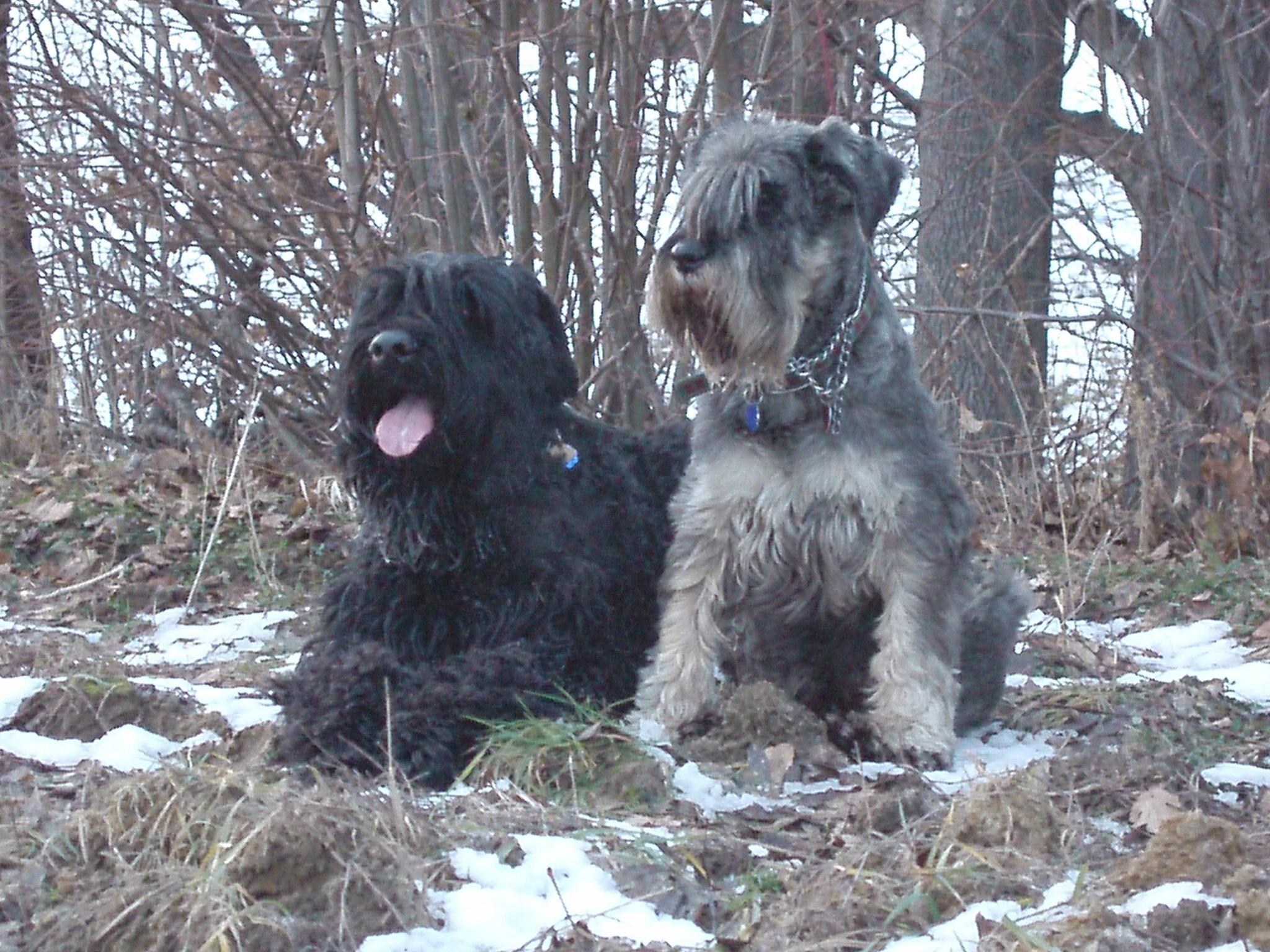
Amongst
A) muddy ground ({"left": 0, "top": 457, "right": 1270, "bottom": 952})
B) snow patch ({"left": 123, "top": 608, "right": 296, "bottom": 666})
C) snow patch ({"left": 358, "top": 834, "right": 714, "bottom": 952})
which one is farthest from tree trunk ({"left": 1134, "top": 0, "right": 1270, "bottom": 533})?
snow patch ({"left": 358, "top": 834, "right": 714, "bottom": 952})

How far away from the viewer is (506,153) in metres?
7.46

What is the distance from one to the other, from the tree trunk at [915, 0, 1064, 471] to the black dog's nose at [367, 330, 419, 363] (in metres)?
4.47

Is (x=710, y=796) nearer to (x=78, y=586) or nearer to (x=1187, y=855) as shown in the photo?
(x=1187, y=855)

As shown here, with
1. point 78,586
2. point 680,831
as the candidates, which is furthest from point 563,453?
point 78,586

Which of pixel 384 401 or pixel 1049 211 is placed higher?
pixel 1049 211

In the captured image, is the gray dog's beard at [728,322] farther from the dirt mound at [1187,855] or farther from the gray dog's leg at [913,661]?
the dirt mound at [1187,855]

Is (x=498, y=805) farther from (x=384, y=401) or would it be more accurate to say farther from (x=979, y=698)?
(x=979, y=698)

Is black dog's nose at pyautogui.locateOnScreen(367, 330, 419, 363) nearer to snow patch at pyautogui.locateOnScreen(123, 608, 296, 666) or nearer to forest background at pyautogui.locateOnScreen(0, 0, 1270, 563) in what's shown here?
snow patch at pyautogui.locateOnScreen(123, 608, 296, 666)

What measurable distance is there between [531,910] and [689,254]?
1.85 meters

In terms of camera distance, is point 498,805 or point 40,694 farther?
point 40,694

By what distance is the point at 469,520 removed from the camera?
4562 millimetres

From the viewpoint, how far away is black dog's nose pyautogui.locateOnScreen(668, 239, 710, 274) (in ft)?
13.0

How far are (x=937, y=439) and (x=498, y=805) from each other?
1657 millimetres

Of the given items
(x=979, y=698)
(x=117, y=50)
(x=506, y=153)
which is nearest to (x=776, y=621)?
(x=979, y=698)
